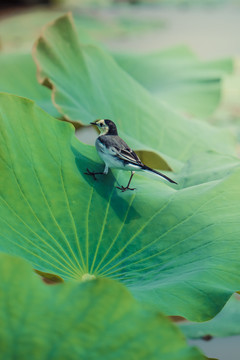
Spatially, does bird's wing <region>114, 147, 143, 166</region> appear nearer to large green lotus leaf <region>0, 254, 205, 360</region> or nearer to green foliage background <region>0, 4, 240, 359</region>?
green foliage background <region>0, 4, 240, 359</region>

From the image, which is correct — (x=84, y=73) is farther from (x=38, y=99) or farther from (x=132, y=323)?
(x=132, y=323)

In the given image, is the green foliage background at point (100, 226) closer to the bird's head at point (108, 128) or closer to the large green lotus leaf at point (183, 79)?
the bird's head at point (108, 128)

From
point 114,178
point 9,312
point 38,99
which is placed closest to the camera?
point 9,312

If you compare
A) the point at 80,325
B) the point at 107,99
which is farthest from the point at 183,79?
the point at 80,325

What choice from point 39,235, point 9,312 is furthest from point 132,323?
point 39,235

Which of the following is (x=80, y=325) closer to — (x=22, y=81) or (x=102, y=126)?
(x=102, y=126)

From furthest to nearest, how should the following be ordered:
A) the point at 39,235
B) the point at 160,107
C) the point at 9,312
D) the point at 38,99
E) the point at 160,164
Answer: the point at 38,99 < the point at 160,107 < the point at 160,164 < the point at 39,235 < the point at 9,312

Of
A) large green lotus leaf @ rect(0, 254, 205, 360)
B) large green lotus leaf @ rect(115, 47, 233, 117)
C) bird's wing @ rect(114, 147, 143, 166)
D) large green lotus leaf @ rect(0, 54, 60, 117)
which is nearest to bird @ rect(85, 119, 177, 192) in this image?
bird's wing @ rect(114, 147, 143, 166)
